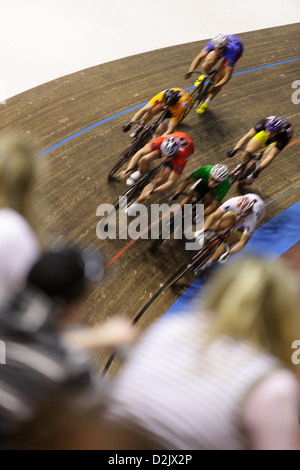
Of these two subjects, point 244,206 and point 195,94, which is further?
point 195,94

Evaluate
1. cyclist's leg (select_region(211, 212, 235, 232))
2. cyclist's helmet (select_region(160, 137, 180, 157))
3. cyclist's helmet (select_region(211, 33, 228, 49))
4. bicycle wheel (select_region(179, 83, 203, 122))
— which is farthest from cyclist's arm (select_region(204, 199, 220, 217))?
cyclist's helmet (select_region(211, 33, 228, 49))

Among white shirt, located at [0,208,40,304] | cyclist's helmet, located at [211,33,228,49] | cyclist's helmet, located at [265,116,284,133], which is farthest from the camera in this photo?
cyclist's helmet, located at [211,33,228,49]

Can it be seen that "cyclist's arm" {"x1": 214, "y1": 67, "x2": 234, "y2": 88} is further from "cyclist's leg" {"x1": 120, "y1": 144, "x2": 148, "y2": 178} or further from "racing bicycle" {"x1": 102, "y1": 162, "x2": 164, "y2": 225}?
"racing bicycle" {"x1": 102, "y1": 162, "x2": 164, "y2": 225}

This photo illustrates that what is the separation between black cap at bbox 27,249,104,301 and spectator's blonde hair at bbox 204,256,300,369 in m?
0.49

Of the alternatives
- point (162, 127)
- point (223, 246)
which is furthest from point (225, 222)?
point (162, 127)

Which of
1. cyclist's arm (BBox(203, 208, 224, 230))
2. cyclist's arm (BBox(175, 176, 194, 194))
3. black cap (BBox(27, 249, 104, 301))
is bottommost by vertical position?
black cap (BBox(27, 249, 104, 301))

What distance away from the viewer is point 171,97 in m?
5.82

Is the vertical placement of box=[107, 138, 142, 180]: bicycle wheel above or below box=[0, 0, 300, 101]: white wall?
below

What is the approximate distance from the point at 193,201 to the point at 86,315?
5.56 ft

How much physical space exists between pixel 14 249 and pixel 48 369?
2.22 ft

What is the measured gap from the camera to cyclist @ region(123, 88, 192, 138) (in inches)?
230

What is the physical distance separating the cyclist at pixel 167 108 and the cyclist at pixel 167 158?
47 centimetres

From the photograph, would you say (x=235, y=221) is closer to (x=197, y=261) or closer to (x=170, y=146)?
(x=197, y=261)

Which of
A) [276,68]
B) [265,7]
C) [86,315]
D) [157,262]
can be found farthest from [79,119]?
[265,7]
